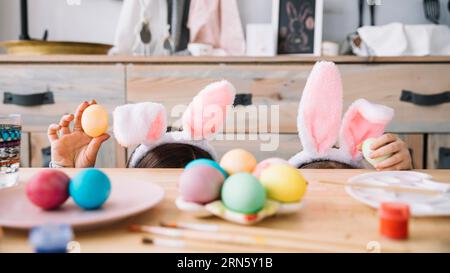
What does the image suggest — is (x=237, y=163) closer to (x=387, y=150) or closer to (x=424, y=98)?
(x=387, y=150)

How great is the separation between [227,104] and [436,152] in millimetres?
1075

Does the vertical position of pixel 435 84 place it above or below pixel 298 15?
below

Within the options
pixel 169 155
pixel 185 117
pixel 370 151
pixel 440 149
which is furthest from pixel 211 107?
pixel 440 149

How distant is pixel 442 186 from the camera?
0.59 m

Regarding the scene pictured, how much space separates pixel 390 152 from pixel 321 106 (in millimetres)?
145

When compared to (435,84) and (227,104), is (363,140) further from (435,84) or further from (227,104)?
(435,84)

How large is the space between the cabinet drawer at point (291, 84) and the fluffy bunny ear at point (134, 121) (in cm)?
73

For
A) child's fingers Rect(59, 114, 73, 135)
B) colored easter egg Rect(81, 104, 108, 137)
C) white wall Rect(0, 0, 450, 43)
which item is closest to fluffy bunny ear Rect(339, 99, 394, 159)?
colored easter egg Rect(81, 104, 108, 137)

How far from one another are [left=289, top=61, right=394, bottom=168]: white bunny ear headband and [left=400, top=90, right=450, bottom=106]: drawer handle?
0.79 meters

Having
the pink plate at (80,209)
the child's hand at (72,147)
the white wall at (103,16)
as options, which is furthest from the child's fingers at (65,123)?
the white wall at (103,16)

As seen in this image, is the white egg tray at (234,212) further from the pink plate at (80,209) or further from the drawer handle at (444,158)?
the drawer handle at (444,158)

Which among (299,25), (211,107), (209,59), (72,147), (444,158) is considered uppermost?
(299,25)

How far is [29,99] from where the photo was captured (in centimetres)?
155
